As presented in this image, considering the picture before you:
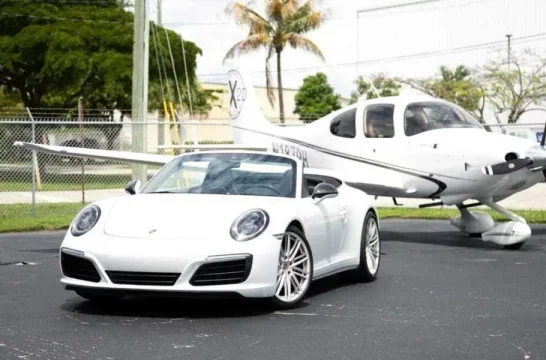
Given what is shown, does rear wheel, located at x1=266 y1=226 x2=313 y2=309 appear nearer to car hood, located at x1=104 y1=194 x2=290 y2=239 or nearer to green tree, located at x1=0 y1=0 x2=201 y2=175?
car hood, located at x1=104 y1=194 x2=290 y2=239

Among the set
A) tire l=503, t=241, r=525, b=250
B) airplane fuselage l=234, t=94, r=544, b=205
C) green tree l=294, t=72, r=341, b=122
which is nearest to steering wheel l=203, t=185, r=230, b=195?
airplane fuselage l=234, t=94, r=544, b=205

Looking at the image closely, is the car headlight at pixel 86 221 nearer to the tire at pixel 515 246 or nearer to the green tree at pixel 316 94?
the tire at pixel 515 246

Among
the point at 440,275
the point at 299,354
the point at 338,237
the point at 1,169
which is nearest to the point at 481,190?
the point at 440,275

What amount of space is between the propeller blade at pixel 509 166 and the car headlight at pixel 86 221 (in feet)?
24.3

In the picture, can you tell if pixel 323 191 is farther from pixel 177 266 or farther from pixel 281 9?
pixel 281 9

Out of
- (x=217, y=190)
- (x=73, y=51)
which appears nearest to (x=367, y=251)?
(x=217, y=190)

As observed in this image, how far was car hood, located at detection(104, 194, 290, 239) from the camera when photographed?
8.43 metres

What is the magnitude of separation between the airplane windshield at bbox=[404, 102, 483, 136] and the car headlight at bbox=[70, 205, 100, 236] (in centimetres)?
796

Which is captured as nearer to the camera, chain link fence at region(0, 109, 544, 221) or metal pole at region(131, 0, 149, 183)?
chain link fence at region(0, 109, 544, 221)

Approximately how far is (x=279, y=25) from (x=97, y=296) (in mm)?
46163

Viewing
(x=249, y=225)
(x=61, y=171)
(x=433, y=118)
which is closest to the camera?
(x=249, y=225)

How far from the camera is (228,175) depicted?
9.80m

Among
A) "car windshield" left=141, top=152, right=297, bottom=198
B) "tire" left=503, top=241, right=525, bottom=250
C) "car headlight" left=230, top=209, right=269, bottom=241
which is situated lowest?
"tire" left=503, top=241, right=525, bottom=250

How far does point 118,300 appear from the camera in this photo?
30.6 ft
